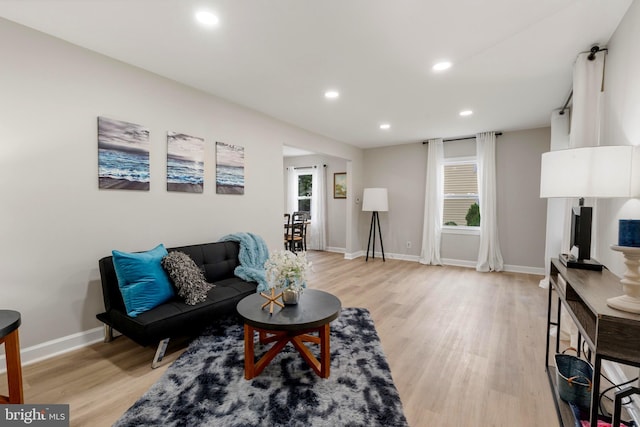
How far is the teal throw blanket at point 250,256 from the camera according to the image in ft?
10.1

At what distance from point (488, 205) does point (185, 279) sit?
16.8 feet

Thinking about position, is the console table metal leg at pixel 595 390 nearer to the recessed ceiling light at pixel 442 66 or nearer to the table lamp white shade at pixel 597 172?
the table lamp white shade at pixel 597 172

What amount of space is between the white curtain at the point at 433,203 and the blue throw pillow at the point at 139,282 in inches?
194

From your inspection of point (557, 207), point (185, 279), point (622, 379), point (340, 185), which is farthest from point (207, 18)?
point (340, 185)

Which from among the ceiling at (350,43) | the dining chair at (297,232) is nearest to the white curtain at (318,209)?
the dining chair at (297,232)

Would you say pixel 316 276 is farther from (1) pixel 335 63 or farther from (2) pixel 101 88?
(2) pixel 101 88

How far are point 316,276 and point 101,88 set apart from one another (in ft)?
12.0

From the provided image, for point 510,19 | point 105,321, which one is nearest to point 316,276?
point 105,321

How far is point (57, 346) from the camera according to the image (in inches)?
90.8

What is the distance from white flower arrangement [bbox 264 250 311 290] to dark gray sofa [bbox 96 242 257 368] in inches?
27.1

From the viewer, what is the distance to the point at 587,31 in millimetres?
2176

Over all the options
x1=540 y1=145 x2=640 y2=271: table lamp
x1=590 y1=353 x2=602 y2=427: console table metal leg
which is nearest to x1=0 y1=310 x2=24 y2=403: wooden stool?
x1=590 y1=353 x2=602 y2=427: console table metal leg

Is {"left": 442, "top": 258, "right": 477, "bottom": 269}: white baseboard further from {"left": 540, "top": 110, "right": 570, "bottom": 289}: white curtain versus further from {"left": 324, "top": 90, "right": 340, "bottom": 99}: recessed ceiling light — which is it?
{"left": 324, "top": 90, "right": 340, "bottom": 99}: recessed ceiling light

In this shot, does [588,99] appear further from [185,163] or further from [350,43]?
[185,163]
